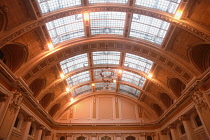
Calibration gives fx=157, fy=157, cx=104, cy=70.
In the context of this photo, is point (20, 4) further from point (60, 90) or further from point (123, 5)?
point (60, 90)

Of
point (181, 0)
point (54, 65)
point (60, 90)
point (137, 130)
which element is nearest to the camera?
point (181, 0)

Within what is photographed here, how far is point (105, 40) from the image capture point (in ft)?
52.3

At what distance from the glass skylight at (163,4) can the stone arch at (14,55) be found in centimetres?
1032

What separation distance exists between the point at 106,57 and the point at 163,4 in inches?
388

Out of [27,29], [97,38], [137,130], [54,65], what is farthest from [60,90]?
[137,130]

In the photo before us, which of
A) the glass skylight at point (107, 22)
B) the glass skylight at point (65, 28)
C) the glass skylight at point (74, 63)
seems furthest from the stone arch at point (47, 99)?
the glass skylight at point (107, 22)

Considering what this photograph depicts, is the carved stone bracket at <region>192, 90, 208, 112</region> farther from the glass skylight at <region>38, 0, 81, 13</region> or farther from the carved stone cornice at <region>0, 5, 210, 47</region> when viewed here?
the glass skylight at <region>38, 0, 81, 13</region>

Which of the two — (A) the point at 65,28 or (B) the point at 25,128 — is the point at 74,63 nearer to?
(A) the point at 65,28

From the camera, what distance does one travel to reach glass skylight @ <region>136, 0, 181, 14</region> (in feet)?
38.7

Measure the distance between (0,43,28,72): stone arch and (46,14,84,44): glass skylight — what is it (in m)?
2.89

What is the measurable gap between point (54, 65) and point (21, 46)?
15.4ft

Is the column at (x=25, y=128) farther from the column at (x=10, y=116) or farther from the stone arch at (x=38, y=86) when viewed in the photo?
the column at (x=10, y=116)

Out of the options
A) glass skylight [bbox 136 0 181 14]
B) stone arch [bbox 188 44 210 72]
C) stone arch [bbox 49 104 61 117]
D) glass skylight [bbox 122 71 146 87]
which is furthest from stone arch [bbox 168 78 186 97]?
stone arch [bbox 49 104 61 117]

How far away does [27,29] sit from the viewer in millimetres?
11531
